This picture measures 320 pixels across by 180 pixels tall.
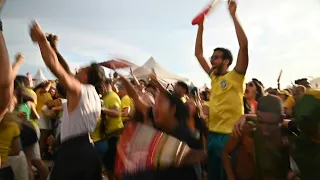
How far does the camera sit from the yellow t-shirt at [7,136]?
4012 mm

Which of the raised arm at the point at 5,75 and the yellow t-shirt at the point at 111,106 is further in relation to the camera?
the yellow t-shirt at the point at 111,106

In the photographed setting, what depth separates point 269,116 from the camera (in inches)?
119

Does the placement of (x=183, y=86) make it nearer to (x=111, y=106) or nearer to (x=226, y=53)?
(x=111, y=106)

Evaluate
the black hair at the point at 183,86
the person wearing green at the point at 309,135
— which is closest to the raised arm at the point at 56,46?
the person wearing green at the point at 309,135

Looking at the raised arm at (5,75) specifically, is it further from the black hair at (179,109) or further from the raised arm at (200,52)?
the raised arm at (200,52)

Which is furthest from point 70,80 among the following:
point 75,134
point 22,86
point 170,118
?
point 22,86

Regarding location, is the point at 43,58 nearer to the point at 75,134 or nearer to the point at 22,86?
the point at 75,134

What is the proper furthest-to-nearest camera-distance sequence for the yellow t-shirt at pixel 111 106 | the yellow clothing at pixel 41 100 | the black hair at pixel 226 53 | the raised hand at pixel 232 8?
the yellow clothing at pixel 41 100
the yellow t-shirt at pixel 111 106
the black hair at pixel 226 53
the raised hand at pixel 232 8

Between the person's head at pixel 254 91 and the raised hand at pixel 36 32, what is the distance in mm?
3532

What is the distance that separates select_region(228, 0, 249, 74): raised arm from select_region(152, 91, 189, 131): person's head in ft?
4.62

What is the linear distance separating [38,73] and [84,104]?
1606 centimetres

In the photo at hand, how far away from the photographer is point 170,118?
2.75 metres

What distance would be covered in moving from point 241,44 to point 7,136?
2.77 meters

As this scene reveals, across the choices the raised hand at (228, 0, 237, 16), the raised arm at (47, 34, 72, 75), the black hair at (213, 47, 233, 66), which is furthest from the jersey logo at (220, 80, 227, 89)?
the raised arm at (47, 34, 72, 75)
